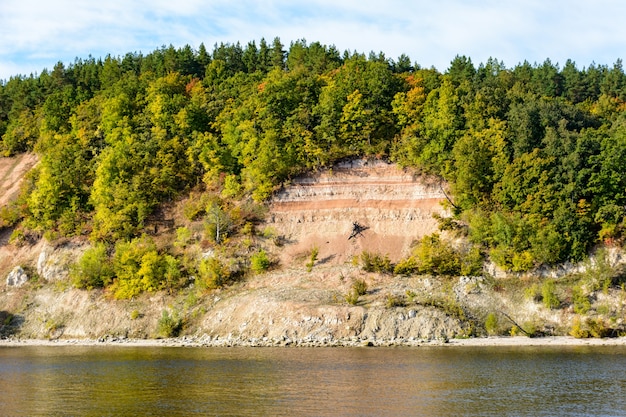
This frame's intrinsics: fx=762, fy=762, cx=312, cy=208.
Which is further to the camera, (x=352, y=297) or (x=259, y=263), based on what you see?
(x=259, y=263)

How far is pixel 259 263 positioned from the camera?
8656 cm

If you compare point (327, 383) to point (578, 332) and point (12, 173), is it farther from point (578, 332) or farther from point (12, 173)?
point (12, 173)

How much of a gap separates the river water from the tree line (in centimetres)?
2267

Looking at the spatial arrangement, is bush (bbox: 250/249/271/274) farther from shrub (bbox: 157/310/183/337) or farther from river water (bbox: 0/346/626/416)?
river water (bbox: 0/346/626/416)

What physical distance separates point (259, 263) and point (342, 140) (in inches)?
831

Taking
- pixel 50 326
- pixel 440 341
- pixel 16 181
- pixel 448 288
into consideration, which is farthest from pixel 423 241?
pixel 16 181

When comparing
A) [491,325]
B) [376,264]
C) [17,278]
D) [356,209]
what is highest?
[356,209]

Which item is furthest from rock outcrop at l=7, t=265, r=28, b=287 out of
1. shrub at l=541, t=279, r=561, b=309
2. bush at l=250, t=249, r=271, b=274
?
shrub at l=541, t=279, r=561, b=309

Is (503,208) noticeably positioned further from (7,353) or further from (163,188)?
(7,353)

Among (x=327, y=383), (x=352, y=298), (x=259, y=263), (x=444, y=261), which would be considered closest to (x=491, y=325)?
(x=444, y=261)

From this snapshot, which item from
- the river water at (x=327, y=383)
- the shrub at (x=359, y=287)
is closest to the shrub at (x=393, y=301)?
the shrub at (x=359, y=287)

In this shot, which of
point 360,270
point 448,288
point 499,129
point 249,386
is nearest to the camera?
point 249,386

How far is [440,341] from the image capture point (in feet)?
232

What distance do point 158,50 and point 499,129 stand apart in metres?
76.2
